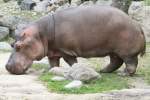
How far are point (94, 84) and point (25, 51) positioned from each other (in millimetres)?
1677

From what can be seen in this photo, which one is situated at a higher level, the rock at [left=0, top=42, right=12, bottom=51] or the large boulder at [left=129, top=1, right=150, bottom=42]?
the large boulder at [left=129, top=1, right=150, bottom=42]

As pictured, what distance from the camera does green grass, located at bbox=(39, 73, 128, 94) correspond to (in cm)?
793

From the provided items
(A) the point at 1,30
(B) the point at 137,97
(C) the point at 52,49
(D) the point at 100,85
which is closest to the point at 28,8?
(A) the point at 1,30

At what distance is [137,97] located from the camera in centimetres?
648

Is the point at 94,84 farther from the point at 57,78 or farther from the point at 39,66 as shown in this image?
the point at 39,66

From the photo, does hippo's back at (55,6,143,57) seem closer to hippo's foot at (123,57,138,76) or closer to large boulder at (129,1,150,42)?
hippo's foot at (123,57,138,76)

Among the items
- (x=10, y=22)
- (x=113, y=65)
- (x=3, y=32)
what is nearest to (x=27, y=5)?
(x=10, y=22)

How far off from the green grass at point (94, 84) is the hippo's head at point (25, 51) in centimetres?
44

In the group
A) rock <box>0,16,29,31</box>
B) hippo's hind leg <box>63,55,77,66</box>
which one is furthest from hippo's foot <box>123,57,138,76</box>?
rock <box>0,16,29,31</box>

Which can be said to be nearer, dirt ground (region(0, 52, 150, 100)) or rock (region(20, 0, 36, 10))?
dirt ground (region(0, 52, 150, 100))

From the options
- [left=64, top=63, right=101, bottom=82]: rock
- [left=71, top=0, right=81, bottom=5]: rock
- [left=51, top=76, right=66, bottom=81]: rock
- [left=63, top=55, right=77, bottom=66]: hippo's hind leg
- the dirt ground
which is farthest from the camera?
[left=71, top=0, right=81, bottom=5]: rock

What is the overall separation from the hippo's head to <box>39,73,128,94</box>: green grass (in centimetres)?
44

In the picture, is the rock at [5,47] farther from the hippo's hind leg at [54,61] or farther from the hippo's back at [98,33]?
the hippo's back at [98,33]

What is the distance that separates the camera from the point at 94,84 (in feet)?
28.2
